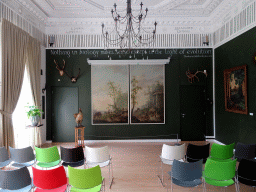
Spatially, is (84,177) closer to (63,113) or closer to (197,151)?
(197,151)

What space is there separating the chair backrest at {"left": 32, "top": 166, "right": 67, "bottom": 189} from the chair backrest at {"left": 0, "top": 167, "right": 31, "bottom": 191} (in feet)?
0.45

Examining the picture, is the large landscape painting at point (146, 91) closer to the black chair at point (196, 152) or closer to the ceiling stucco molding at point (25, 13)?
the black chair at point (196, 152)

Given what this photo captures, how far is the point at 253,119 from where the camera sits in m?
4.91

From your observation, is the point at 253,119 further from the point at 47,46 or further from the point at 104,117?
the point at 47,46

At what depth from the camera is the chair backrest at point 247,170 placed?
2704 mm

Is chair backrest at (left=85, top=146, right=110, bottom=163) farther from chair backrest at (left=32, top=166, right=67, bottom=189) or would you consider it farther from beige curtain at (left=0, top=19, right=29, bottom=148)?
beige curtain at (left=0, top=19, right=29, bottom=148)

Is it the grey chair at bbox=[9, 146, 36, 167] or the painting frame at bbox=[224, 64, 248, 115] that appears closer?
the grey chair at bbox=[9, 146, 36, 167]

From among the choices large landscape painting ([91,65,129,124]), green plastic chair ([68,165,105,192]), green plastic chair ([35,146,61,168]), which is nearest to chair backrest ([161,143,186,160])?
green plastic chair ([68,165,105,192])

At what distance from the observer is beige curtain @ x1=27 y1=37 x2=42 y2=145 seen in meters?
5.96

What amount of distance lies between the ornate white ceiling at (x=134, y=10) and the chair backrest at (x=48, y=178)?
5138 millimetres

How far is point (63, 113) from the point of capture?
7.14 meters

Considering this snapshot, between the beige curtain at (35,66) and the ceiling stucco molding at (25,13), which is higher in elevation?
the ceiling stucco molding at (25,13)

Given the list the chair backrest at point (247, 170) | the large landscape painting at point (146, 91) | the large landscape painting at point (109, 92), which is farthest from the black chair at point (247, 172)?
the large landscape painting at point (109, 92)

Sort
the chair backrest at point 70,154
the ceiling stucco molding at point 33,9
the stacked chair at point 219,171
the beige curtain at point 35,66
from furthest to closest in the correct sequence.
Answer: the beige curtain at point 35,66 → the ceiling stucco molding at point 33,9 → the chair backrest at point 70,154 → the stacked chair at point 219,171
